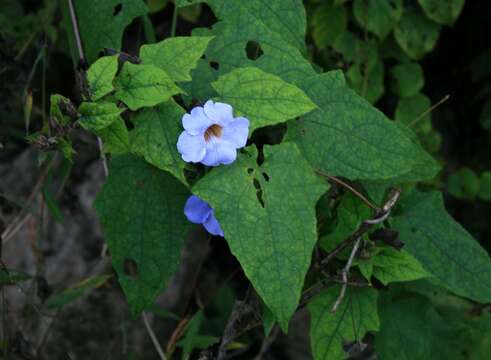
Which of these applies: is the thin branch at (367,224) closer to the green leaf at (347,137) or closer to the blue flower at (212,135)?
the green leaf at (347,137)

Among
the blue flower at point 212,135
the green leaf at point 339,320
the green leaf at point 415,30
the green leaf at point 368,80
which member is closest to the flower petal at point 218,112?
the blue flower at point 212,135

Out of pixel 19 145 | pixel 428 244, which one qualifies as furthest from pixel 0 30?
pixel 428 244

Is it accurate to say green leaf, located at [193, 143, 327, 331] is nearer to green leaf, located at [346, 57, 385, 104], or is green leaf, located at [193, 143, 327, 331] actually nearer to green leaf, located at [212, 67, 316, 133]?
green leaf, located at [212, 67, 316, 133]

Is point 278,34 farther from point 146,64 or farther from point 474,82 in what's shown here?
point 474,82

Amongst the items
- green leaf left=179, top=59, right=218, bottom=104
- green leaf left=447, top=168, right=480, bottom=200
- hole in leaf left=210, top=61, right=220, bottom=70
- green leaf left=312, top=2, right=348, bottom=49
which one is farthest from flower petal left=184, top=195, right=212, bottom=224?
green leaf left=447, top=168, right=480, bottom=200

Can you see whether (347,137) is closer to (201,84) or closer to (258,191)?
(258,191)

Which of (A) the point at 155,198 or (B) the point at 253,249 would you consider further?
(A) the point at 155,198

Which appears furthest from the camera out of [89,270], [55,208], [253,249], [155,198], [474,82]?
[474,82]
